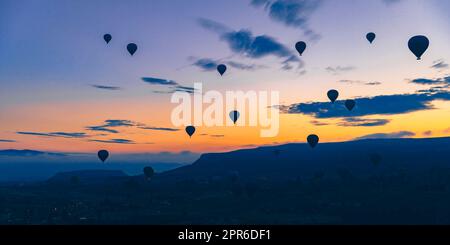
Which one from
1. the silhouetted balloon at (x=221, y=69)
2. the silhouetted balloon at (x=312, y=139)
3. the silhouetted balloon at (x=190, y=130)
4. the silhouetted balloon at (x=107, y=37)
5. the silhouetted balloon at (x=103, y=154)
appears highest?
the silhouetted balloon at (x=107, y=37)

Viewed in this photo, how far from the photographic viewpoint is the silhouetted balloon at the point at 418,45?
8450 cm

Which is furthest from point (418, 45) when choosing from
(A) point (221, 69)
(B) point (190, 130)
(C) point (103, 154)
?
(C) point (103, 154)

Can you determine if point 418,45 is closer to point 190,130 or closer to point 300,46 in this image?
point 300,46

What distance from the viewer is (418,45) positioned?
85.1 metres

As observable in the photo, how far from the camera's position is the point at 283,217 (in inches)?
4190

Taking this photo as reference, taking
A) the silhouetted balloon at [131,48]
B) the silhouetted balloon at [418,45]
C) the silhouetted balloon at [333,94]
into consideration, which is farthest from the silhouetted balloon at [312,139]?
the silhouetted balloon at [131,48]

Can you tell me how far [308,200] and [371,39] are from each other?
6719cm

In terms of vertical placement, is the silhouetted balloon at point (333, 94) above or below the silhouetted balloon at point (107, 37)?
below

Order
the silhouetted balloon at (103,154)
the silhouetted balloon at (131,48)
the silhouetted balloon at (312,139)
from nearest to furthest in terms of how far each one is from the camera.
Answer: the silhouetted balloon at (131,48)
the silhouetted balloon at (312,139)
the silhouetted balloon at (103,154)

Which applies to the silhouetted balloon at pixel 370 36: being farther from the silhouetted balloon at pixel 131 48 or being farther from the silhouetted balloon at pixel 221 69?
the silhouetted balloon at pixel 131 48
